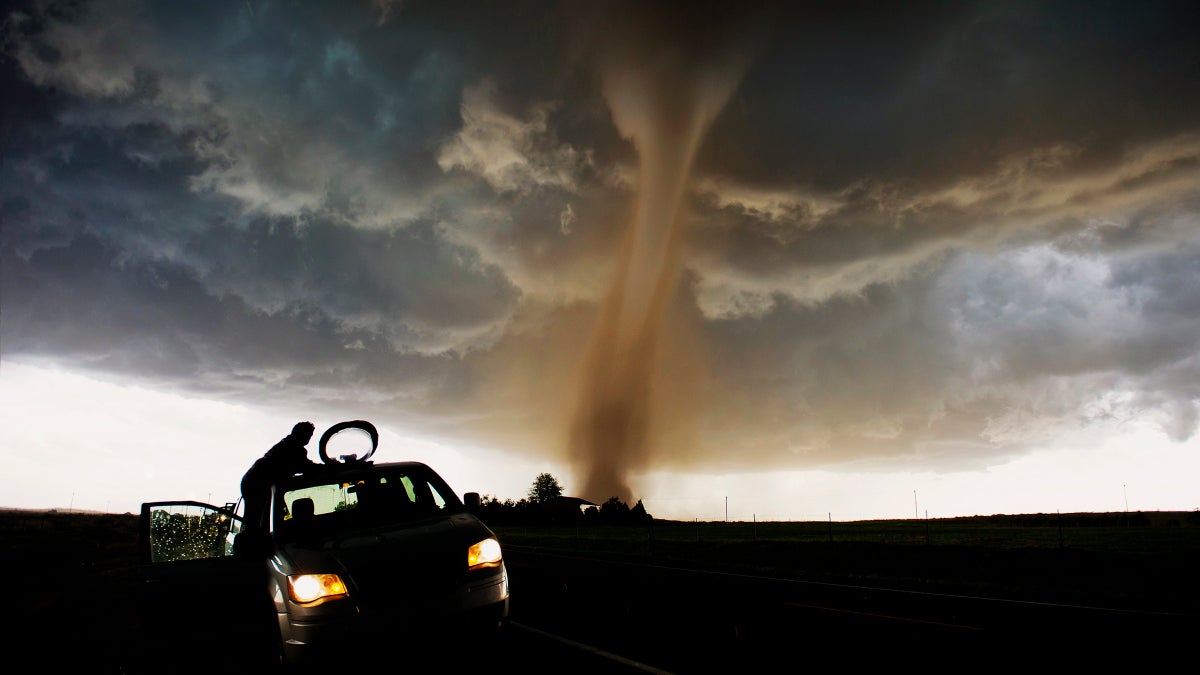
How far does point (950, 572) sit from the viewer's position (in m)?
32.8

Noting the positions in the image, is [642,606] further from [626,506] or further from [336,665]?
[626,506]

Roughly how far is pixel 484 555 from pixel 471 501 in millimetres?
990

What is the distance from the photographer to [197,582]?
688 centimetres

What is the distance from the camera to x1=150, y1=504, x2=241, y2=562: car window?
7.14 meters

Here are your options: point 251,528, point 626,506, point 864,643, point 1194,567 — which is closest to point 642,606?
point 864,643

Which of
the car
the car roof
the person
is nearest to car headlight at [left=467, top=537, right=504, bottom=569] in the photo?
the car

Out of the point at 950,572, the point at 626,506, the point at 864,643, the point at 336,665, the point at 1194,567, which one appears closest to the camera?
the point at 336,665

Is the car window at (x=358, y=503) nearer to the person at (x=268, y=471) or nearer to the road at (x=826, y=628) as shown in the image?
the person at (x=268, y=471)

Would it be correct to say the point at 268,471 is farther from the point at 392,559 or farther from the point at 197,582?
the point at 392,559

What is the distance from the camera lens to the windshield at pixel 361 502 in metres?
7.67

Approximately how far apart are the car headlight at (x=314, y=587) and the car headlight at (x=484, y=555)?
3.63ft

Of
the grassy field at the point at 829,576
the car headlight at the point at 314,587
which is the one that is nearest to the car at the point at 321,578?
the car headlight at the point at 314,587

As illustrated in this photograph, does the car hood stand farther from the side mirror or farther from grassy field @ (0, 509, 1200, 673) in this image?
grassy field @ (0, 509, 1200, 673)

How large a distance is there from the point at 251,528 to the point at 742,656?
5045mm
